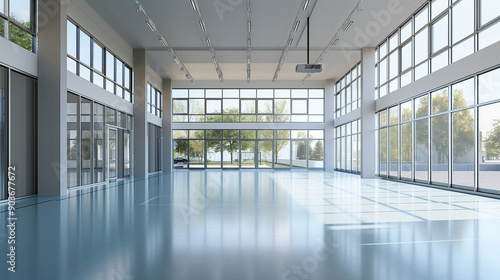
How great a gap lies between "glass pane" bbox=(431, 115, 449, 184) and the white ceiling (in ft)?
14.0

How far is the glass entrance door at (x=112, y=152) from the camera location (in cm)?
1439

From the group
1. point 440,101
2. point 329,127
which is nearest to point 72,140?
point 440,101

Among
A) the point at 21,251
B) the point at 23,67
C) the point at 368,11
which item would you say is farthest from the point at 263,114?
the point at 21,251

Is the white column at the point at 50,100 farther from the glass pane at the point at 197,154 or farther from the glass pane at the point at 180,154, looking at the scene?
the glass pane at the point at 197,154

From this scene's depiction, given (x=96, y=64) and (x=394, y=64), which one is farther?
(x=394, y=64)

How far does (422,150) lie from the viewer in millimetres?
12664

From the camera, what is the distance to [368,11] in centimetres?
1234

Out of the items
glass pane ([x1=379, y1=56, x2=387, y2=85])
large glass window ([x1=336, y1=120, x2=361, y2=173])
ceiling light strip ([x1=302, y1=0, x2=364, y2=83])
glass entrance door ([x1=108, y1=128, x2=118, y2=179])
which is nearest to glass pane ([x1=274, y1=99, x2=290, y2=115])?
large glass window ([x1=336, y1=120, x2=361, y2=173])

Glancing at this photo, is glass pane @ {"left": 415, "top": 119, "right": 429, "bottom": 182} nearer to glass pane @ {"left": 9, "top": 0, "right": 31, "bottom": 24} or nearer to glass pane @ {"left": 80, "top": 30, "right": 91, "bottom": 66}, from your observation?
glass pane @ {"left": 80, "top": 30, "right": 91, "bottom": 66}

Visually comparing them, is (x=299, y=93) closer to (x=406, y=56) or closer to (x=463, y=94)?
(x=406, y=56)

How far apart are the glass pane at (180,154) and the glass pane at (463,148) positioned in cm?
1747

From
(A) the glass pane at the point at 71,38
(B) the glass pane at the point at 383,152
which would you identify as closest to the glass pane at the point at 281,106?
(B) the glass pane at the point at 383,152

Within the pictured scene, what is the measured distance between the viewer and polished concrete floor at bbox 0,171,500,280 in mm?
3443

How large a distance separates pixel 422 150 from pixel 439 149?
1096 mm
